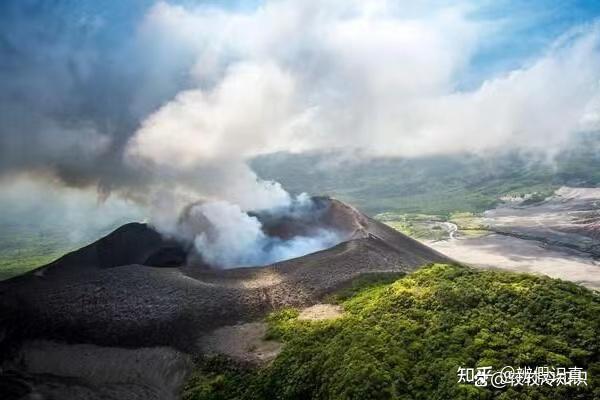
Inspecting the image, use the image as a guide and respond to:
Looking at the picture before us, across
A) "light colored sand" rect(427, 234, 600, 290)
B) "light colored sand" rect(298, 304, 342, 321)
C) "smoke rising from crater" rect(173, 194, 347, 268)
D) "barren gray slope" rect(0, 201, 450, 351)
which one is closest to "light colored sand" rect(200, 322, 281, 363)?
"barren gray slope" rect(0, 201, 450, 351)

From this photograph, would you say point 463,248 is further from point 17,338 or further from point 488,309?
point 17,338

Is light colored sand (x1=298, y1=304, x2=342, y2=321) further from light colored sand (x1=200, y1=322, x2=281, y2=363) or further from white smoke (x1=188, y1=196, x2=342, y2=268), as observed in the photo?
white smoke (x1=188, y1=196, x2=342, y2=268)

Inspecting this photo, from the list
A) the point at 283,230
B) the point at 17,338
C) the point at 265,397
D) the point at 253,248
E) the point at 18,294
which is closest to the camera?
the point at 265,397

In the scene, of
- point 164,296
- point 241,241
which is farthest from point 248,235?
point 164,296

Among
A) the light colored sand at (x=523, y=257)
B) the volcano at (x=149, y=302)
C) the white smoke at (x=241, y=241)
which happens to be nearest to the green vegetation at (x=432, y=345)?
the volcano at (x=149, y=302)

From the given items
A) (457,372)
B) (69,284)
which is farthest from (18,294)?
(457,372)

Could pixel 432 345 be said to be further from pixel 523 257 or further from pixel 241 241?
pixel 523 257

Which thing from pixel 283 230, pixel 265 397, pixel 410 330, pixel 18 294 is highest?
pixel 283 230
